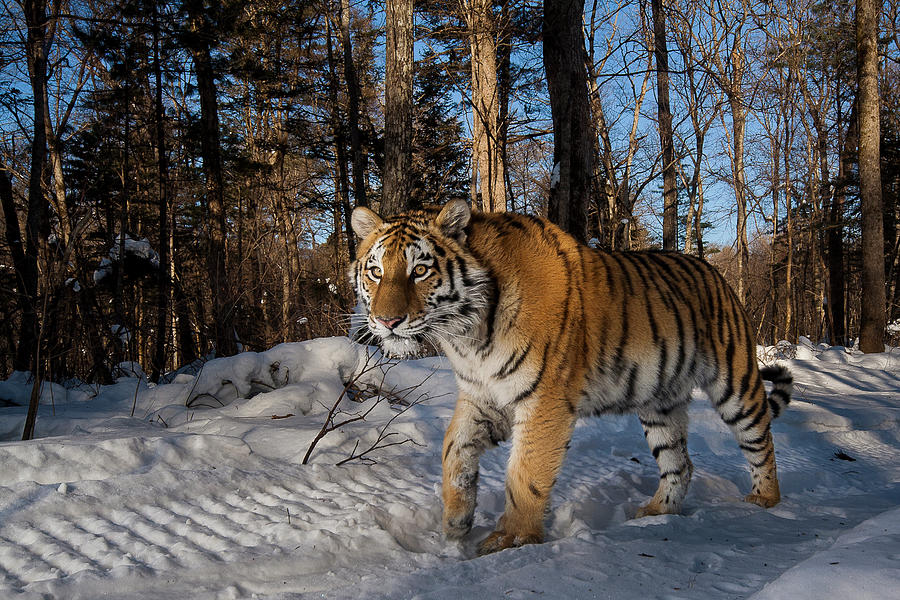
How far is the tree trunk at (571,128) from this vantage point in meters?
8.06

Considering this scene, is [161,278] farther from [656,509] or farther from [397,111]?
[656,509]

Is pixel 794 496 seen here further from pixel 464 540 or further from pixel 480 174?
pixel 480 174

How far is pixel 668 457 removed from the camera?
11.5ft

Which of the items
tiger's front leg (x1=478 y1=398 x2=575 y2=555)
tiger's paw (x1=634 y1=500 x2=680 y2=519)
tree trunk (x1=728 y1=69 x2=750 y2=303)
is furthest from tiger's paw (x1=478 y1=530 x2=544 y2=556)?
tree trunk (x1=728 y1=69 x2=750 y2=303)

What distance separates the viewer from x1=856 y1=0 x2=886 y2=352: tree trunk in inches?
472

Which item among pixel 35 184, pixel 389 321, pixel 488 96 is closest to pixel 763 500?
pixel 389 321

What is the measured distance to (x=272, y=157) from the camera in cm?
2256

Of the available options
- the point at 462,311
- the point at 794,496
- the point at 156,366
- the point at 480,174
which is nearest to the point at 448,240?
the point at 462,311

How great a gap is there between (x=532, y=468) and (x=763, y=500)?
78.0 inches

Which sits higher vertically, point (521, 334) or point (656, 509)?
point (521, 334)

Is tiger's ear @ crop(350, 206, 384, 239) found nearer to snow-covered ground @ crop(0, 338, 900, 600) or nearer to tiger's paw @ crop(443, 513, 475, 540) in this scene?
snow-covered ground @ crop(0, 338, 900, 600)

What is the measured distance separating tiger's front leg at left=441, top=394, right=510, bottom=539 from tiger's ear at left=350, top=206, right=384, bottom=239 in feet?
3.50

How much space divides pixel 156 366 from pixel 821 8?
2665 centimetres

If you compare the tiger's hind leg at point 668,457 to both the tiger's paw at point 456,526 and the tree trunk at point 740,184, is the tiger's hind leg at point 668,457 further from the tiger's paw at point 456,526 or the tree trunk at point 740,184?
the tree trunk at point 740,184
